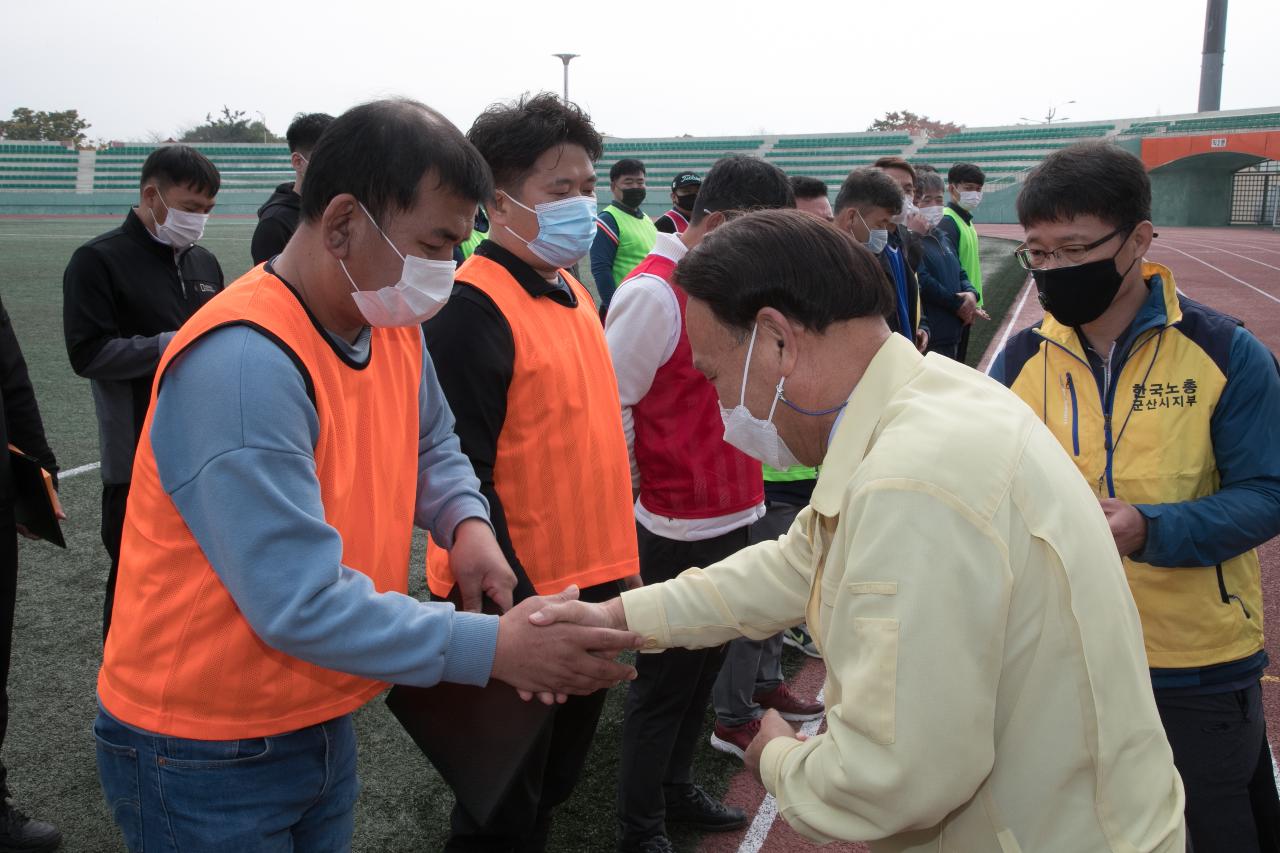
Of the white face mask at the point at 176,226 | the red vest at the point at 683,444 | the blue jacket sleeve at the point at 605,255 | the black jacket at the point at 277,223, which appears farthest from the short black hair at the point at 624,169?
the red vest at the point at 683,444

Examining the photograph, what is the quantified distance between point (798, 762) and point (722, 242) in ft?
2.65

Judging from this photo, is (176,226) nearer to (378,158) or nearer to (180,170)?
(180,170)

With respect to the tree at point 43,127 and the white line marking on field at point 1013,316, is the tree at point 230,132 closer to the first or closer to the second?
the tree at point 43,127

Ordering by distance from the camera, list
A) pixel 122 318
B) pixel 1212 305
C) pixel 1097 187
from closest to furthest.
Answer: pixel 1097 187 < pixel 122 318 < pixel 1212 305

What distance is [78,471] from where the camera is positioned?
7.16m

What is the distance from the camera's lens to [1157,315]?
7.25ft

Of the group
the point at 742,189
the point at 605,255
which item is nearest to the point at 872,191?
the point at 742,189

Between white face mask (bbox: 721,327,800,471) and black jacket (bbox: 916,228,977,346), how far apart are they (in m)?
5.47

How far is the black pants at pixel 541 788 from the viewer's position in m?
2.35

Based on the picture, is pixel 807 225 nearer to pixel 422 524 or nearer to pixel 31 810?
pixel 422 524

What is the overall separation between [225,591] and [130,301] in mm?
2720

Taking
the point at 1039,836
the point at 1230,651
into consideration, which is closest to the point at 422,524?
the point at 1039,836

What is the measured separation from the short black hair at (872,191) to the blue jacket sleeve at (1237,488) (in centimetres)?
314

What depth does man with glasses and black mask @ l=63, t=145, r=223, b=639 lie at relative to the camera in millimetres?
3678
